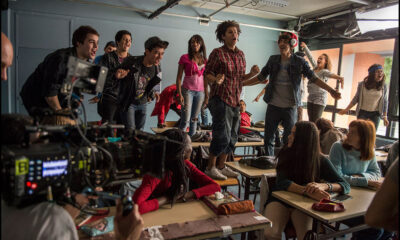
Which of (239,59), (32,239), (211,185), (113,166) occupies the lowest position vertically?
(211,185)

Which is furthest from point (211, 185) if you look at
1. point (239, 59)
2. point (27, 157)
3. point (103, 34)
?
point (103, 34)

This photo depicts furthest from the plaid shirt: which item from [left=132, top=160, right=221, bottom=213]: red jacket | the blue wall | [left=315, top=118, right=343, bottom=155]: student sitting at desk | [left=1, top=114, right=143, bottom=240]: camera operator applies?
the blue wall

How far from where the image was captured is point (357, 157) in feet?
7.66

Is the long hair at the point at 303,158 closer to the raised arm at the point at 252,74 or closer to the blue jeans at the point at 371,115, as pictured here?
the raised arm at the point at 252,74

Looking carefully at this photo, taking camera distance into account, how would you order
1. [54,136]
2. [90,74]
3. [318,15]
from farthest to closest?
1. [318,15]
2. [90,74]
3. [54,136]

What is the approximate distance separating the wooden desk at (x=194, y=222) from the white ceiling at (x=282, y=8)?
→ 15.6 feet

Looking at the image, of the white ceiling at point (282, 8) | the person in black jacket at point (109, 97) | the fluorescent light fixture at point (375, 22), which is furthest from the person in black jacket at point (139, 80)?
the fluorescent light fixture at point (375, 22)

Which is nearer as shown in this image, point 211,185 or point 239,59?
point 211,185

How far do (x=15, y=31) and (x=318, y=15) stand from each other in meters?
6.03

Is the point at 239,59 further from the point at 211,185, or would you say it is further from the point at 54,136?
the point at 54,136

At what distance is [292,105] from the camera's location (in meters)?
3.15

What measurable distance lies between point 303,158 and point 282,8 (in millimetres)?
5068

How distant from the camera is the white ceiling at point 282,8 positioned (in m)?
5.75

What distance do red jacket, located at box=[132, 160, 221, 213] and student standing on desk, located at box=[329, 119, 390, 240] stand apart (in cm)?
108
